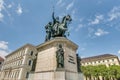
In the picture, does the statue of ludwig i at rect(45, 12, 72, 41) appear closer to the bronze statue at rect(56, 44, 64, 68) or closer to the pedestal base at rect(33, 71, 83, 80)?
the bronze statue at rect(56, 44, 64, 68)

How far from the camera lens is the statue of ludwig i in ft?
31.5

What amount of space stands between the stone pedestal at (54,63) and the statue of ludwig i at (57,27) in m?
1.14

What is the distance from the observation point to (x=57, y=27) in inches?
391

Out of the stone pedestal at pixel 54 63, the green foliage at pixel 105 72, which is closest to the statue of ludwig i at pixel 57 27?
the stone pedestal at pixel 54 63

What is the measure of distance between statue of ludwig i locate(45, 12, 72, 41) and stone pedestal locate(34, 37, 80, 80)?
1136mm

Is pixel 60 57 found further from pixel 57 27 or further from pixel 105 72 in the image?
pixel 105 72

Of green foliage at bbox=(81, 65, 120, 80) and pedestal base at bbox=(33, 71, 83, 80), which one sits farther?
green foliage at bbox=(81, 65, 120, 80)

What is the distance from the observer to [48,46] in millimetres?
9125

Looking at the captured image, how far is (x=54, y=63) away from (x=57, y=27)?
11.7 ft

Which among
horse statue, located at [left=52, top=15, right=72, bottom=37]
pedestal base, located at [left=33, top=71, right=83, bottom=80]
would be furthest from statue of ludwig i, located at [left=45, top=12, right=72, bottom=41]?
pedestal base, located at [left=33, top=71, right=83, bottom=80]

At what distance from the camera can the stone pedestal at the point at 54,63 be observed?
7.30 metres

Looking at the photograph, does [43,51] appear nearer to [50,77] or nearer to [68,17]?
[50,77]

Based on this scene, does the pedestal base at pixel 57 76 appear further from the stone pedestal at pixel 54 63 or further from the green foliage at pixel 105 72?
the green foliage at pixel 105 72

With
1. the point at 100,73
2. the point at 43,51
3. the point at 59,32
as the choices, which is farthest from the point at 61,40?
the point at 100,73
